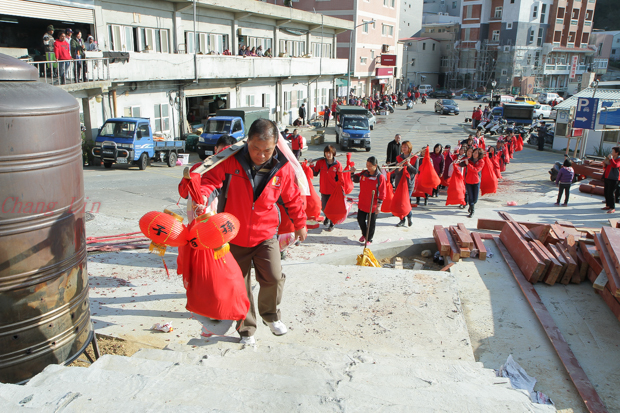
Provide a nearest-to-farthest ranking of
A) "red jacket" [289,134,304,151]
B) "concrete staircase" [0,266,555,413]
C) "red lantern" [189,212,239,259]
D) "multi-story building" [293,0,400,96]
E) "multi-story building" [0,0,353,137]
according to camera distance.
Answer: "concrete staircase" [0,266,555,413] → "red lantern" [189,212,239,259] → "red jacket" [289,134,304,151] → "multi-story building" [0,0,353,137] → "multi-story building" [293,0,400,96]

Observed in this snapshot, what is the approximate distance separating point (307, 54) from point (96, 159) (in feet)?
73.9

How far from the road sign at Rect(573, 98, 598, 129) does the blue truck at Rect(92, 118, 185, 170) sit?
53.4 feet

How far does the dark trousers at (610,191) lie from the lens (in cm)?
1198

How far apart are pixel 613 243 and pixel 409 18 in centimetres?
8283

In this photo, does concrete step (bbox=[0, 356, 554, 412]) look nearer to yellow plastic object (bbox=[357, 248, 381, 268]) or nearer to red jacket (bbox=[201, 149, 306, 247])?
red jacket (bbox=[201, 149, 306, 247])

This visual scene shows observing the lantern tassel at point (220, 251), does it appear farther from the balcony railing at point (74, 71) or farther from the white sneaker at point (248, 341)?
the balcony railing at point (74, 71)

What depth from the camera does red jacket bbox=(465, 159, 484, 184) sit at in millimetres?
11219

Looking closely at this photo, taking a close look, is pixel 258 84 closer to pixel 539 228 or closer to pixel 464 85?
pixel 539 228

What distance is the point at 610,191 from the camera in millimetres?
12047

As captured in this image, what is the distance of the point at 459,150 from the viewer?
13648 mm

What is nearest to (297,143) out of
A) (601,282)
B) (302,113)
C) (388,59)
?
(601,282)

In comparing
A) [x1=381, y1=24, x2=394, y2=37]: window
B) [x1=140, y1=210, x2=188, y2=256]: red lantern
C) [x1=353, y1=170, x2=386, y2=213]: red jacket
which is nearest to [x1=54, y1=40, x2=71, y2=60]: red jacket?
[x1=353, y1=170, x2=386, y2=213]: red jacket

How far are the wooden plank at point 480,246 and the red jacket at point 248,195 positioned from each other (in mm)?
4570

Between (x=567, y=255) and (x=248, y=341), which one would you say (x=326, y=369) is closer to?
(x=248, y=341)
